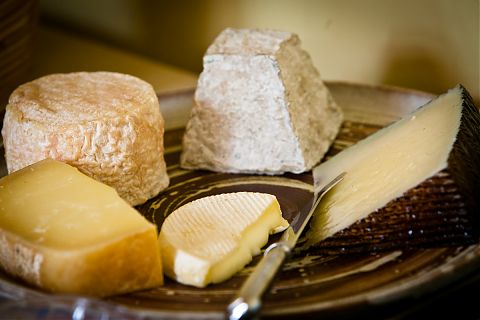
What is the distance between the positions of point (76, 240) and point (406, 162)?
18.8 inches

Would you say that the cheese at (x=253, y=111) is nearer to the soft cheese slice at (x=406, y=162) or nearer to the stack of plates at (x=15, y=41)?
the soft cheese slice at (x=406, y=162)

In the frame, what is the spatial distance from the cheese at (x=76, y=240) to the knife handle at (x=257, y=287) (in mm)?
163

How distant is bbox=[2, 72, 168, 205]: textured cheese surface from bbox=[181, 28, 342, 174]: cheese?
0.36ft

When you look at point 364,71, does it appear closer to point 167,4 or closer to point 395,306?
point 167,4

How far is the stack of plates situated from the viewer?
155cm

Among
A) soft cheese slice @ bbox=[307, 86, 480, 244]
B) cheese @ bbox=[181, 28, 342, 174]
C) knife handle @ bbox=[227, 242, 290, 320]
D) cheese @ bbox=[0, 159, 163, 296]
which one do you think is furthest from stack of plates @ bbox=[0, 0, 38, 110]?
knife handle @ bbox=[227, 242, 290, 320]

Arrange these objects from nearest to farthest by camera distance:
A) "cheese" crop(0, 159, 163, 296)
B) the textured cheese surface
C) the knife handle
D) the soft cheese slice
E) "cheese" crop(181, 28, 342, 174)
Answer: the knife handle < "cheese" crop(0, 159, 163, 296) < the soft cheese slice < the textured cheese surface < "cheese" crop(181, 28, 342, 174)

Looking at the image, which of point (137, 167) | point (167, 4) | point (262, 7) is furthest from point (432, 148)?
point (167, 4)

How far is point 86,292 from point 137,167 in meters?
0.33

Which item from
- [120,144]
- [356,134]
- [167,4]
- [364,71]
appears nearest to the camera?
[120,144]

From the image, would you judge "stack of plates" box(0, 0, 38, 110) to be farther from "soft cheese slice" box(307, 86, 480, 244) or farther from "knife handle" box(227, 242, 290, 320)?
"knife handle" box(227, 242, 290, 320)

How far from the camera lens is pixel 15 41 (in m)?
1.61

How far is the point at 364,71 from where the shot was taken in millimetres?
1642

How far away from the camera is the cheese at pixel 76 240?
913 mm
